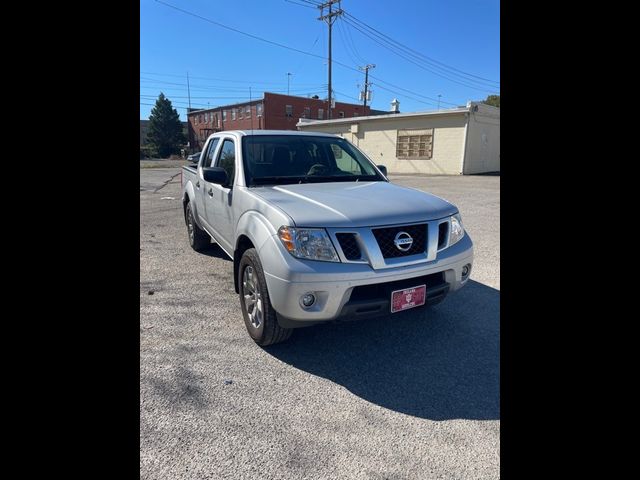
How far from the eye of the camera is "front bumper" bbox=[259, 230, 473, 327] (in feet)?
7.81

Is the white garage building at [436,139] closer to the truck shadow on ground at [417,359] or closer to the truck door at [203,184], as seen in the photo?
the truck door at [203,184]

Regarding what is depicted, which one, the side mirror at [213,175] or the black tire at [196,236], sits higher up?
the side mirror at [213,175]

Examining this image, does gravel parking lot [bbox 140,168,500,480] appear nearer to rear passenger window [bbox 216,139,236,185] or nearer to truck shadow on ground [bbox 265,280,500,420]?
truck shadow on ground [bbox 265,280,500,420]

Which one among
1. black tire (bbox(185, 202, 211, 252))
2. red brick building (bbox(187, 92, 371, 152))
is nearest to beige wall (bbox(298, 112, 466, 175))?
red brick building (bbox(187, 92, 371, 152))

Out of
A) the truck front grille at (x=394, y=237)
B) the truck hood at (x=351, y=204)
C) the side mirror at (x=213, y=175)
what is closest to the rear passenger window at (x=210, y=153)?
the side mirror at (x=213, y=175)

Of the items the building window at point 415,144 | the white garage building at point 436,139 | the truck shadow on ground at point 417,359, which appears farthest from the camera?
the building window at point 415,144

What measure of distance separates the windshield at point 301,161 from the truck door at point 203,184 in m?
1.06

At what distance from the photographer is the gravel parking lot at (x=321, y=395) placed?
188 centimetres

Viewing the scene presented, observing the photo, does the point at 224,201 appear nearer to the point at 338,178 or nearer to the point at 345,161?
the point at 338,178

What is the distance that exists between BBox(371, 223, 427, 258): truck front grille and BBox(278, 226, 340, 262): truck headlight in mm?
339

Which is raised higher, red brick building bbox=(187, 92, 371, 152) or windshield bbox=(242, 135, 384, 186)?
red brick building bbox=(187, 92, 371, 152)
